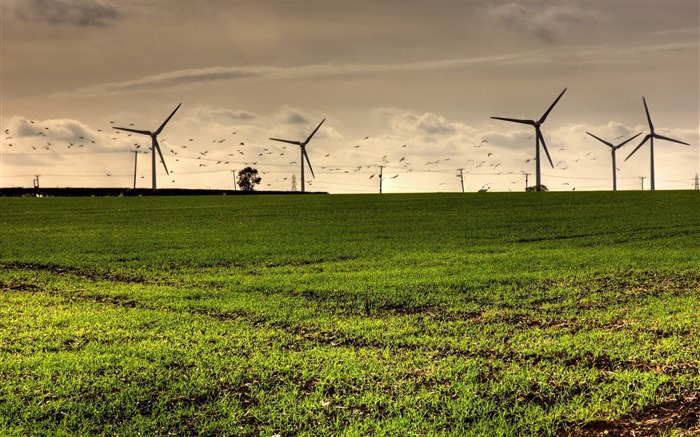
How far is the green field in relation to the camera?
9.90 m

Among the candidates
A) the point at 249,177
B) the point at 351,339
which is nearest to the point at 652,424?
the point at 351,339

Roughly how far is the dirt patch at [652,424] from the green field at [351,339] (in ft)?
0.13

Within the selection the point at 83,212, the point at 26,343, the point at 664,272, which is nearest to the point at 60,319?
the point at 26,343

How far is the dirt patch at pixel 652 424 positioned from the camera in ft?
30.0

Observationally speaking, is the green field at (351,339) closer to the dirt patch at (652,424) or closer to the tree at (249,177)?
the dirt patch at (652,424)

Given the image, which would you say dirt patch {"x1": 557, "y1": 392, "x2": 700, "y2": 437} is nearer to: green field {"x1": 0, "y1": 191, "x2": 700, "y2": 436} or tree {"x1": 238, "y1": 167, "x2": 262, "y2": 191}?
green field {"x1": 0, "y1": 191, "x2": 700, "y2": 436}

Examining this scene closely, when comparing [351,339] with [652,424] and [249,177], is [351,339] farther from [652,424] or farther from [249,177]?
[249,177]

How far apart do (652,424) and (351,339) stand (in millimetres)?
6621

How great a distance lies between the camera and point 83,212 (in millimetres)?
60094

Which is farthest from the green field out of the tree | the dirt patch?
the tree

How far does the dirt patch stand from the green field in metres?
0.04

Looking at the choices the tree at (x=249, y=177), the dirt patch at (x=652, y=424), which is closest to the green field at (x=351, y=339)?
the dirt patch at (x=652, y=424)

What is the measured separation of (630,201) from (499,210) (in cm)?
1804

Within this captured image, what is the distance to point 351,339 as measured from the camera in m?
14.5
